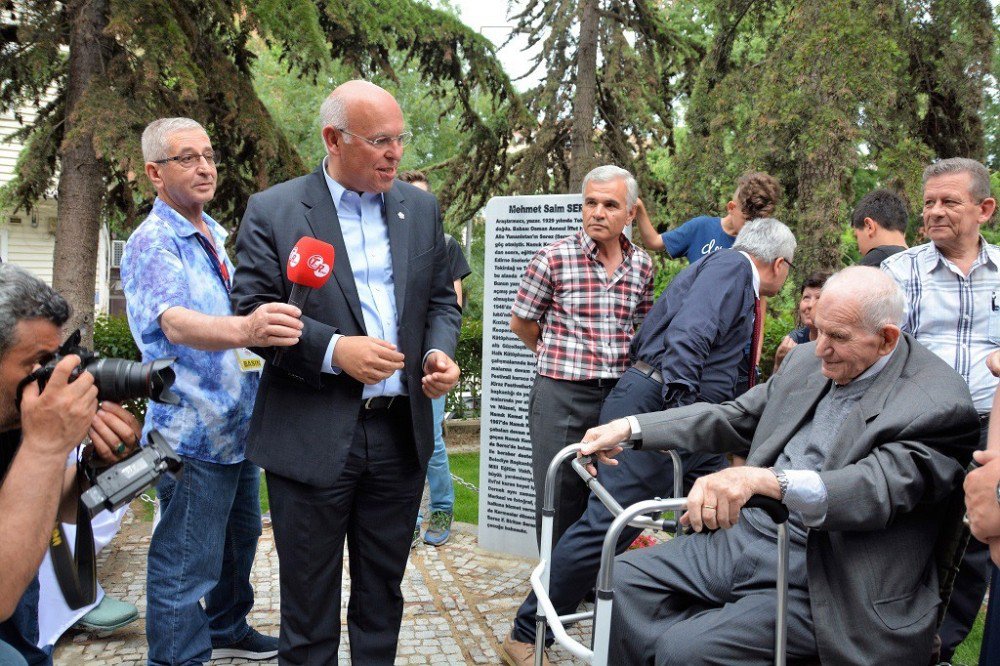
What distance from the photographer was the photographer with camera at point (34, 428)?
6.03 feet

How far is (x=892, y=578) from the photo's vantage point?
7.91 ft

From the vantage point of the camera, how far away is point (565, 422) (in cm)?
423

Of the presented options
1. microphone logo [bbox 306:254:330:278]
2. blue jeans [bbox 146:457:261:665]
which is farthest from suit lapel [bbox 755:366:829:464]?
blue jeans [bbox 146:457:261:665]

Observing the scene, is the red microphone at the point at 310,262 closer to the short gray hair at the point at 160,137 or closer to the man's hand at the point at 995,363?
the short gray hair at the point at 160,137

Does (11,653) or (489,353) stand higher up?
(489,353)

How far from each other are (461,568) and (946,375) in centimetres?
342

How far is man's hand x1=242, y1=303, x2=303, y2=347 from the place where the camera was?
257 centimetres

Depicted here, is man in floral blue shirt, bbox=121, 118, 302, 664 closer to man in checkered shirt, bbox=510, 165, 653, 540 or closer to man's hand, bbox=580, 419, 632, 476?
man's hand, bbox=580, 419, 632, 476

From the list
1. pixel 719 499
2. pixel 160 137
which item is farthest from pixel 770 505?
pixel 160 137

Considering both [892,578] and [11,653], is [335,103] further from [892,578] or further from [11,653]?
[892,578]

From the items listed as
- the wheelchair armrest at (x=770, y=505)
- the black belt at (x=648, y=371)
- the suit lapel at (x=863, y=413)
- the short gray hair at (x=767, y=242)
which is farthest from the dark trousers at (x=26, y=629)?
the short gray hair at (x=767, y=242)

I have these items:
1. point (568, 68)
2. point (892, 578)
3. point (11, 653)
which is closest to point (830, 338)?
point (892, 578)

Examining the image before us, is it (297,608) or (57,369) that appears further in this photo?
(297,608)

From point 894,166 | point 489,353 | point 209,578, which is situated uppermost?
point 894,166
